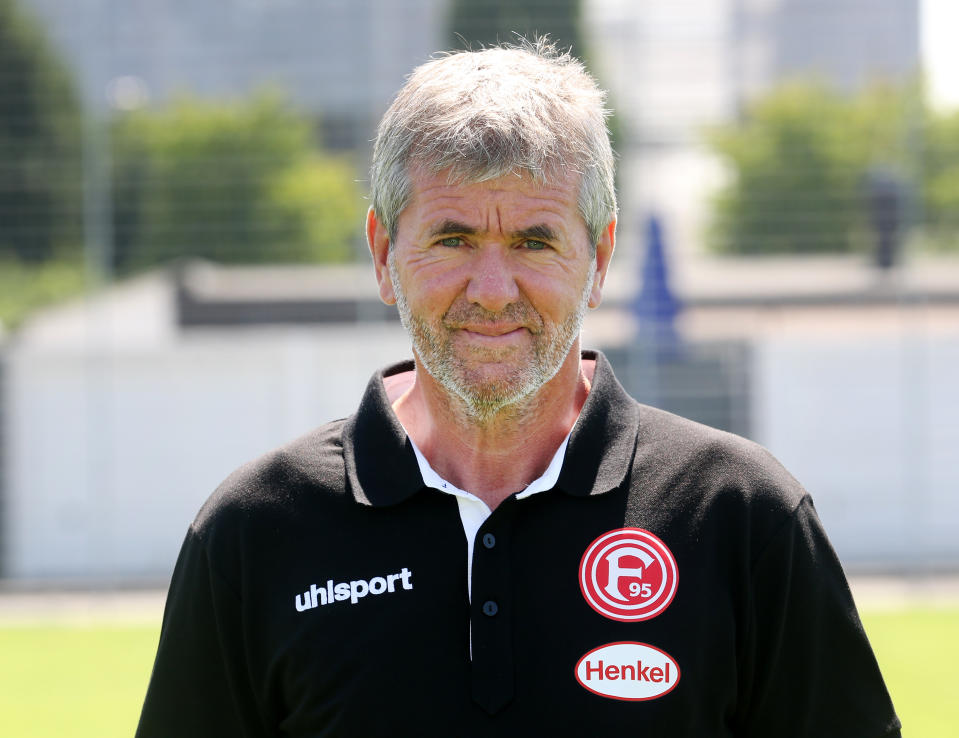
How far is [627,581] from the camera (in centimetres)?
137

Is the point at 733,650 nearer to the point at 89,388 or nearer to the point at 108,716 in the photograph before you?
the point at 108,716

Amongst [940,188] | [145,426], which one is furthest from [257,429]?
[940,188]

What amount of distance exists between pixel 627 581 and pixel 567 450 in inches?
6.9

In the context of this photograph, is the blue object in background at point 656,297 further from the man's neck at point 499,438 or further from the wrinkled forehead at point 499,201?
the wrinkled forehead at point 499,201

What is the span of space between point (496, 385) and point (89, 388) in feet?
25.9

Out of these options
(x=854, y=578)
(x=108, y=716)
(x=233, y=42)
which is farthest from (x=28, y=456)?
(x=854, y=578)

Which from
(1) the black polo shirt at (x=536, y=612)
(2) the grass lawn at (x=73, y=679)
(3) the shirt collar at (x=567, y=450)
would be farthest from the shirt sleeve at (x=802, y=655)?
(2) the grass lawn at (x=73, y=679)

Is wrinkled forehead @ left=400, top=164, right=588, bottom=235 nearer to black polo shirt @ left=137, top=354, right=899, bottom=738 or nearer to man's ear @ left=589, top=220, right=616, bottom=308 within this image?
man's ear @ left=589, top=220, right=616, bottom=308

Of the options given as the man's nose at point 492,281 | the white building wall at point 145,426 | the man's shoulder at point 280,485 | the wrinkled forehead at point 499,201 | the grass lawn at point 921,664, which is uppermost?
the wrinkled forehead at point 499,201

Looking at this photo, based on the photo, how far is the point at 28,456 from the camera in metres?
8.63

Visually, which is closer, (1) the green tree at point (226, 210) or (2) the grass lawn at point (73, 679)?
(2) the grass lawn at point (73, 679)

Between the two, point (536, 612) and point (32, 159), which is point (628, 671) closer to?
point (536, 612)

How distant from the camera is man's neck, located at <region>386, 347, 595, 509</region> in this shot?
1.47 meters

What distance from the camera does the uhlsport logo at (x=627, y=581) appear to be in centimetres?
137
